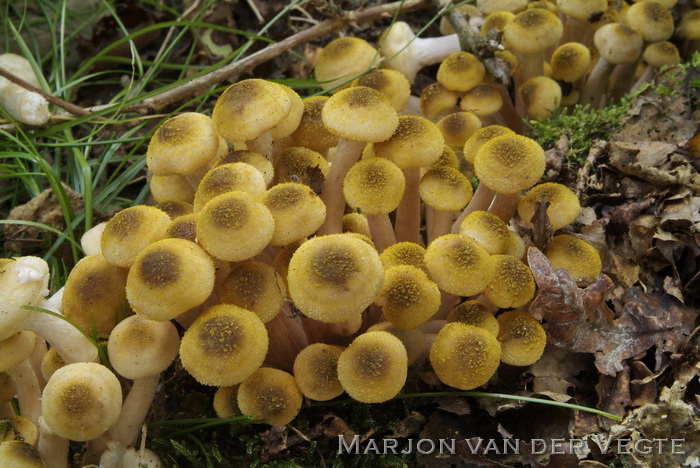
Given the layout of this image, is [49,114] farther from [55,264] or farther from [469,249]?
[469,249]

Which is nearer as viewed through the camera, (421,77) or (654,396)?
(654,396)

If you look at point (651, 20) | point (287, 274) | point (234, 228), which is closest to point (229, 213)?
point (234, 228)

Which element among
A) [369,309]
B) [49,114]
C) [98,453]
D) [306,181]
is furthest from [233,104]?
[49,114]

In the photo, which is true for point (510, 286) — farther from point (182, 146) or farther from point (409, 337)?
point (182, 146)

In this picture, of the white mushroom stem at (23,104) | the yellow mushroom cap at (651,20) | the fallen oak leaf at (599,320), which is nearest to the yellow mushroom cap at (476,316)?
the fallen oak leaf at (599,320)

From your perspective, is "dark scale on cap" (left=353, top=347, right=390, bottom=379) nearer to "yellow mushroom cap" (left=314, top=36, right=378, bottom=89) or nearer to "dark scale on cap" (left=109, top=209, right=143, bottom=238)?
"dark scale on cap" (left=109, top=209, right=143, bottom=238)

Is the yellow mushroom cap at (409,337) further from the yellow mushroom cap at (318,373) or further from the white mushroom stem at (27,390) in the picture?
the white mushroom stem at (27,390)
